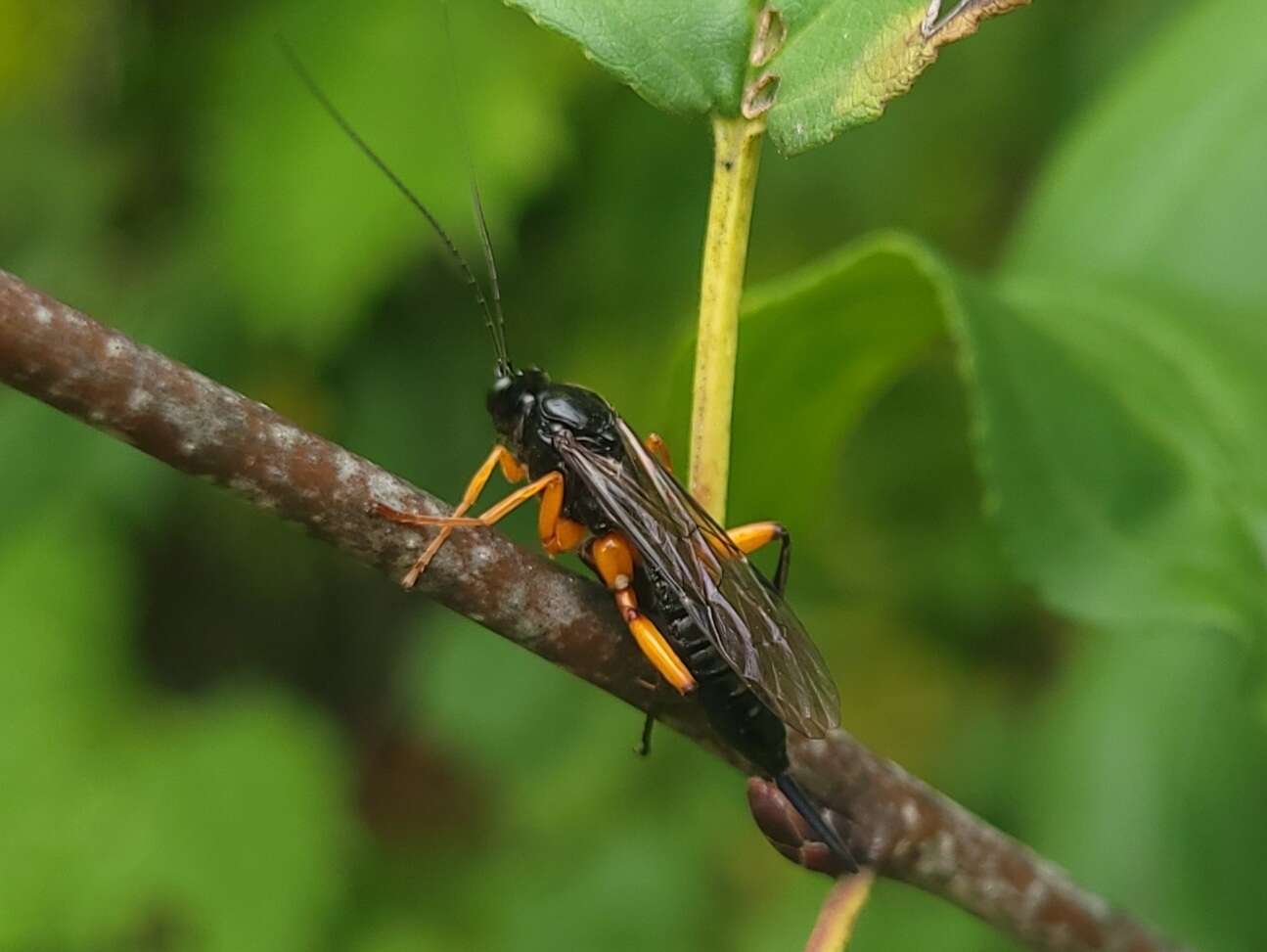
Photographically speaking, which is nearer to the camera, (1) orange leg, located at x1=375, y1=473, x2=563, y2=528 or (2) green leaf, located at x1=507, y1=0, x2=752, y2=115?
(1) orange leg, located at x1=375, y1=473, x2=563, y2=528

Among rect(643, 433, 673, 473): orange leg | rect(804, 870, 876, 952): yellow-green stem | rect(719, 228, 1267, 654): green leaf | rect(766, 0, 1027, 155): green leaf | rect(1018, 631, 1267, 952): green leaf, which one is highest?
rect(1018, 631, 1267, 952): green leaf

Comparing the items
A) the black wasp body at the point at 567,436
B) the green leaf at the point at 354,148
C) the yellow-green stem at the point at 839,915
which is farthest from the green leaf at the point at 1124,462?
the green leaf at the point at 354,148

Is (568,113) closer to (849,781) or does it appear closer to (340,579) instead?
(340,579)

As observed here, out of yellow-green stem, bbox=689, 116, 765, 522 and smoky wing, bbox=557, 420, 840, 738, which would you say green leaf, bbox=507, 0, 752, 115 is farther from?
smoky wing, bbox=557, 420, 840, 738

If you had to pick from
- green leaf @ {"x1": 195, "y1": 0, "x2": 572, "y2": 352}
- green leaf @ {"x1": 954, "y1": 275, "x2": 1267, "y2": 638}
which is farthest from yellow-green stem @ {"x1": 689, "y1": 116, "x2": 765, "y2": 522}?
green leaf @ {"x1": 195, "y1": 0, "x2": 572, "y2": 352}

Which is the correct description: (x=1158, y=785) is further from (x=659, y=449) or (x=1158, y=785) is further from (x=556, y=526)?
(x=556, y=526)
